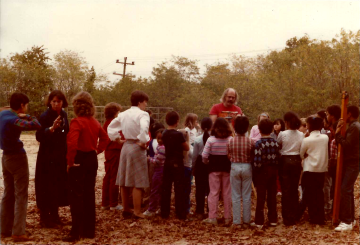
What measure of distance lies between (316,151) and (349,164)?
23.3 inches

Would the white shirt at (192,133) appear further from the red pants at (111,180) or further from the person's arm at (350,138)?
the person's arm at (350,138)

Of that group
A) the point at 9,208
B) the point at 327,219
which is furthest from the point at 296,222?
the point at 9,208

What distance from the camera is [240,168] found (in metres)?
6.75

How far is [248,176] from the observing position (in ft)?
22.2

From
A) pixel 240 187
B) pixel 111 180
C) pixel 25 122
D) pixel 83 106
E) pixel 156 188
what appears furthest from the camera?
pixel 111 180

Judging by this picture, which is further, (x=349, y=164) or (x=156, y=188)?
(x=156, y=188)

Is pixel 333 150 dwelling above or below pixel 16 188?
above

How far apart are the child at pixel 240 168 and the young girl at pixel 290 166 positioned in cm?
65

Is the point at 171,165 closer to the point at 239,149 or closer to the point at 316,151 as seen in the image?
the point at 239,149

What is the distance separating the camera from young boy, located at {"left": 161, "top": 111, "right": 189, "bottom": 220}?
7078 mm

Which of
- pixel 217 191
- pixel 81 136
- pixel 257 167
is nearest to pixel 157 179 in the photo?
pixel 217 191

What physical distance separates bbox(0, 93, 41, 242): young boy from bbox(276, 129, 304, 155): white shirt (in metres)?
3.91

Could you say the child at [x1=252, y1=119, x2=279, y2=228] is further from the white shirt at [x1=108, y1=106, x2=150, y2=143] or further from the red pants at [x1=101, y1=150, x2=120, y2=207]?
the red pants at [x1=101, y1=150, x2=120, y2=207]

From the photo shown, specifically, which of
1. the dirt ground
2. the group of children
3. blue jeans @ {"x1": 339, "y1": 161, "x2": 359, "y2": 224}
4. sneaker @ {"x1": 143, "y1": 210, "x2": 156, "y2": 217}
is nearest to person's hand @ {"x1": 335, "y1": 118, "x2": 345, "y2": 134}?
the group of children
